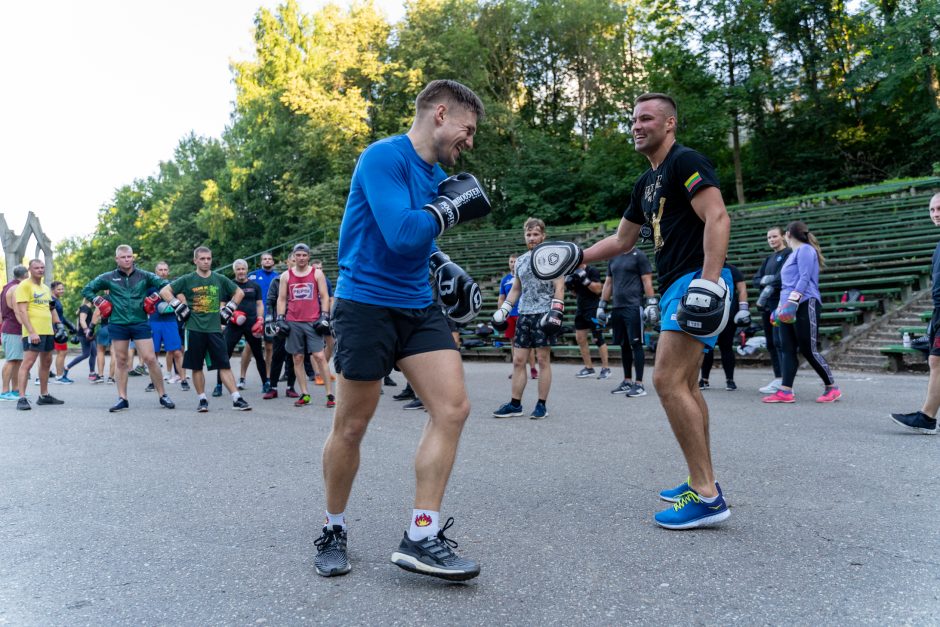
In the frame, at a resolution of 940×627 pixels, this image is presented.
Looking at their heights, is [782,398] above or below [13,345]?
below

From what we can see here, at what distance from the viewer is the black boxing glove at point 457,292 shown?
3.37 meters

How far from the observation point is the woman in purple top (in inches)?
305

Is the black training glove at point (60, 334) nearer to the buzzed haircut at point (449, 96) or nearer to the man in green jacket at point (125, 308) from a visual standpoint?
the man in green jacket at point (125, 308)

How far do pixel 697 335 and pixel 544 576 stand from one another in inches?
56.2

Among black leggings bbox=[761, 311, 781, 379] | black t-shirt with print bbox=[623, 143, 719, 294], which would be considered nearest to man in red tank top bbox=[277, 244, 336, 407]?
black leggings bbox=[761, 311, 781, 379]

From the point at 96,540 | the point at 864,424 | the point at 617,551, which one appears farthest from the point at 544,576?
the point at 864,424

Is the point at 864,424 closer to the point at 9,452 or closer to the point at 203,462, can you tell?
the point at 203,462

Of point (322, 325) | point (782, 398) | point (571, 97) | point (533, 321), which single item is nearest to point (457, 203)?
point (533, 321)

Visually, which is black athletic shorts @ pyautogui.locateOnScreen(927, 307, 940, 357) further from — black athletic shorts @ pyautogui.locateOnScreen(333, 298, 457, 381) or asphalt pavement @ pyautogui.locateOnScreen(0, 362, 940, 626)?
black athletic shorts @ pyautogui.locateOnScreen(333, 298, 457, 381)

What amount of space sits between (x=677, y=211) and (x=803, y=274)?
4.58 metres

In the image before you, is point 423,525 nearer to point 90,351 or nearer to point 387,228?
point 387,228

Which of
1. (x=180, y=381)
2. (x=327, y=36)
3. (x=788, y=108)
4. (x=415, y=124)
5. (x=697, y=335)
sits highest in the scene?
(x=327, y=36)

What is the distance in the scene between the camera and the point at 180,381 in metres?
13.0

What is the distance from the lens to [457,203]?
302 centimetres
